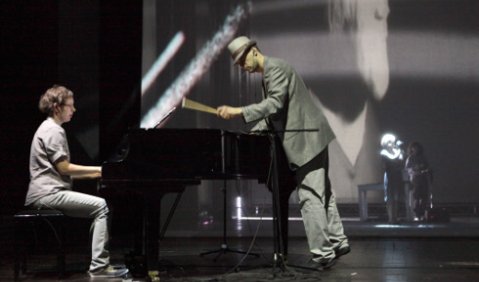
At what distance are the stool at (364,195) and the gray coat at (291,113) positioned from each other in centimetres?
228

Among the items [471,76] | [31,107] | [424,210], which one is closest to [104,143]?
[31,107]

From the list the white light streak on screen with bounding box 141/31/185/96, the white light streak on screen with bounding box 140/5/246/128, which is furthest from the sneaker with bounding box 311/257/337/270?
the white light streak on screen with bounding box 141/31/185/96

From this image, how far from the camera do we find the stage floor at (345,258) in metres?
3.46

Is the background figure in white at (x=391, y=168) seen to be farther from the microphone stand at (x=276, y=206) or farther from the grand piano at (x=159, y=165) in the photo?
the grand piano at (x=159, y=165)

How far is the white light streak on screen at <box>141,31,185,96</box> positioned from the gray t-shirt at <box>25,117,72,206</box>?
2310mm

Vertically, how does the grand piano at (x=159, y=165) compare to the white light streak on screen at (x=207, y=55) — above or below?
below

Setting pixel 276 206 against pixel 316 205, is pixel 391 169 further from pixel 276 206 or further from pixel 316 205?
pixel 276 206

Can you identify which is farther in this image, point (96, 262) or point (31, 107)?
point (31, 107)

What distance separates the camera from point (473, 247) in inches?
196

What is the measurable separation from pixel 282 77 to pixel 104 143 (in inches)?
83.3

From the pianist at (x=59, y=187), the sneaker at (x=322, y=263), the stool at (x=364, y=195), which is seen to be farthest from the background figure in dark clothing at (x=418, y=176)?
the pianist at (x=59, y=187)

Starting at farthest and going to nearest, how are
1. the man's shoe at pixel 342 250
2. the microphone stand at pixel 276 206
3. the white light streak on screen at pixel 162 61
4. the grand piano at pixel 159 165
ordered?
the white light streak on screen at pixel 162 61 → the man's shoe at pixel 342 250 → the microphone stand at pixel 276 206 → the grand piano at pixel 159 165

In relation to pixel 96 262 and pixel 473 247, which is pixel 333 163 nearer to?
pixel 473 247

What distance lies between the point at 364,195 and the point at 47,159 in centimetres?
334
